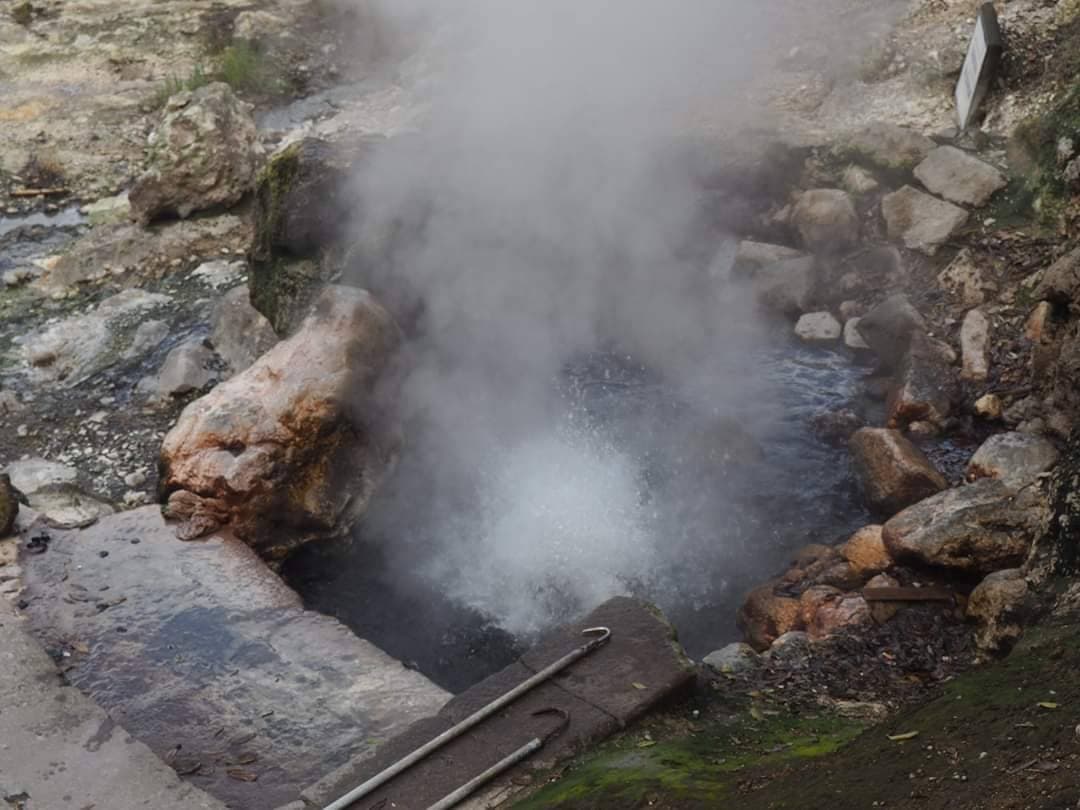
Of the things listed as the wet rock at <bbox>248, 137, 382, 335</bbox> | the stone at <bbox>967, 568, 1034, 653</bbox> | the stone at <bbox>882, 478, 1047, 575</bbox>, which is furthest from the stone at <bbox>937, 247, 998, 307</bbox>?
the wet rock at <bbox>248, 137, 382, 335</bbox>

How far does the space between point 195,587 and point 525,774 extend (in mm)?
2316

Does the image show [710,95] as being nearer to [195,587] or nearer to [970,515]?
[970,515]

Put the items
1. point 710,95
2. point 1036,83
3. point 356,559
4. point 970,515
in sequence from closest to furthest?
point 970,515 < point 356,559 < point 1036,83 < point 710,95

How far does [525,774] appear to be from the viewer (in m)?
3.19

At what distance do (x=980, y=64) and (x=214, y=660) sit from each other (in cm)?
611

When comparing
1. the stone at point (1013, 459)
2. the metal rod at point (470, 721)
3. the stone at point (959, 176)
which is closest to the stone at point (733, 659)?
the metal rod at point (470, 721)

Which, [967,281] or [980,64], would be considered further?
[980,64]

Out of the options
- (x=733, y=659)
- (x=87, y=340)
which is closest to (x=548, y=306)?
(x=733, y=659)

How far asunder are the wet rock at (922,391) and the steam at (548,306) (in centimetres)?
73

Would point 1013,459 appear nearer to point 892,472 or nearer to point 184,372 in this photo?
point 892,472

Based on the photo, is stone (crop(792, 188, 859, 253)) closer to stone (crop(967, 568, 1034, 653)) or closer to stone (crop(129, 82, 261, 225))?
stone (crop(967, 568, 1034, 653))

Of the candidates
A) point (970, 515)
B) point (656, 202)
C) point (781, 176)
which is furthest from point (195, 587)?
point (781, 176)

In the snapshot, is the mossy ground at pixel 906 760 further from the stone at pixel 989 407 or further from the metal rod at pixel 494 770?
the stone at pixel 989 407

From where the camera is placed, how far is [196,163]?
8.21 metres
